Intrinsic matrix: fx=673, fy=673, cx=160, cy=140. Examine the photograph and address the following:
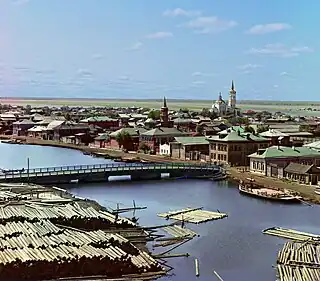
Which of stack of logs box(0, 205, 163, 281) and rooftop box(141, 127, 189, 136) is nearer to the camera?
stack of logs box(0, 205, 163, 281)

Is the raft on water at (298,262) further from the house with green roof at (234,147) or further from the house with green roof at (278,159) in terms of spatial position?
the house with green roof at (234,147)

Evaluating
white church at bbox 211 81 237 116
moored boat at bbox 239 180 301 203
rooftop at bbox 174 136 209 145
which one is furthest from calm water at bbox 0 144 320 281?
white church at bbox 211 81 237 116

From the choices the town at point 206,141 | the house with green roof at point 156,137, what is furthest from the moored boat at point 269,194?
the house with green roof at point 156,137

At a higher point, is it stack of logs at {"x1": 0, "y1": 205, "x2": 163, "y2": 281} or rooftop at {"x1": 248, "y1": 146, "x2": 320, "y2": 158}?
rooftop at {"x1": 248, "y1": 146, "x2": 320, "y2": 158}

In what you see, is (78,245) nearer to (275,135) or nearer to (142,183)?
(142,183)

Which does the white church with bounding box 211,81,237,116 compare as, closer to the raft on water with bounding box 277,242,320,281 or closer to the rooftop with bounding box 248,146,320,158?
the rooftop with bounding box 248,146,320,158

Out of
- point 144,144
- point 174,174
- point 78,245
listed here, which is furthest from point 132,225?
point 144,144

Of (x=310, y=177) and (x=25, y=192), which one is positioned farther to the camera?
(x=310, y=177)

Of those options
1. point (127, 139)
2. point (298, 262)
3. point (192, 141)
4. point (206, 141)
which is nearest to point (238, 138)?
point (206, 141)
